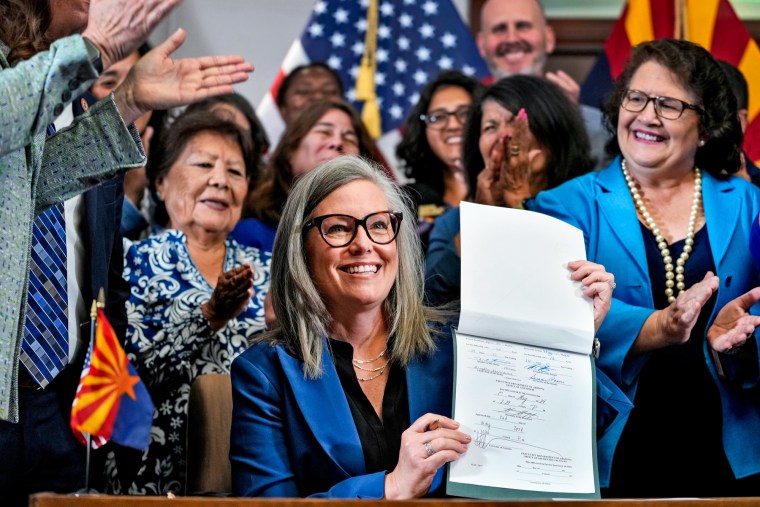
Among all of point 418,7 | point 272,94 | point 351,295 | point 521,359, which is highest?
point 418,7

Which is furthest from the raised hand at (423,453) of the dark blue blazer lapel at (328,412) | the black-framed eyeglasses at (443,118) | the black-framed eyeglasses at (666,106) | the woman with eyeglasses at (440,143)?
the black-framed eyeglasses at (443,118)

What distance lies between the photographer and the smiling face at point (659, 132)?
3.02 m

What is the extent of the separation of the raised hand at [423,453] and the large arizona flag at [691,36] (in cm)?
228

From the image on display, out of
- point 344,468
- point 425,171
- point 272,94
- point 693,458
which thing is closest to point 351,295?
point 344,468

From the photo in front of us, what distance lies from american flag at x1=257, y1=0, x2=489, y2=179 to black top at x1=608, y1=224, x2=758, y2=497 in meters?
2.71

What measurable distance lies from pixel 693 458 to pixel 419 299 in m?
0.84

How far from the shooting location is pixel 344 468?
246 centimetres

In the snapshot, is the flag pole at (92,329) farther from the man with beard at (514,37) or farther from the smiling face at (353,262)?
the man with beard at (514,37)

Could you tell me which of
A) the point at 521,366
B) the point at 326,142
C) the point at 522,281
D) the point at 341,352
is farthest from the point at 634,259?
the point at 326,142

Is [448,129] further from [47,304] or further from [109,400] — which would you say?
[47,304]

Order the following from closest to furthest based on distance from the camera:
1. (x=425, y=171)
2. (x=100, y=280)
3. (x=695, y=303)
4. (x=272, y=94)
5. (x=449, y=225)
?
(x=695, y=303) < (x=100, y=280) < (x=449, y=225) < (x=425, y=171) < (x=272, y=94)

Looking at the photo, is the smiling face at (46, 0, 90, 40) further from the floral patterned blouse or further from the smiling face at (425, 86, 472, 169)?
the smiling face at (425, 86, 472, 169)

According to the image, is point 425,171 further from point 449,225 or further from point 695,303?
point 695,303

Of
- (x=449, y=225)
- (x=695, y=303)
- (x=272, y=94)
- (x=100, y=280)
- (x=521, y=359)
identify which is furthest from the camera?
(x=272, y=94)
